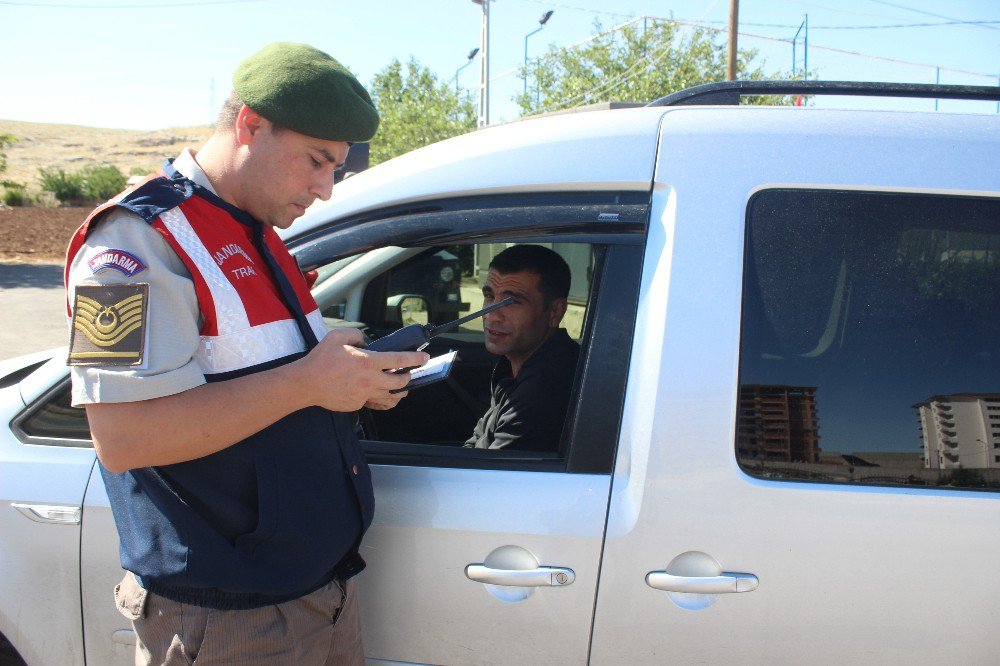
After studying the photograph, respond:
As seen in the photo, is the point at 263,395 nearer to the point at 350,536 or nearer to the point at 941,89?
the point at 350,536

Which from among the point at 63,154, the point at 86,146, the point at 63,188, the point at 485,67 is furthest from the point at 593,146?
the point at 86,146

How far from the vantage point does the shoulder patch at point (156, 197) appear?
1218mm

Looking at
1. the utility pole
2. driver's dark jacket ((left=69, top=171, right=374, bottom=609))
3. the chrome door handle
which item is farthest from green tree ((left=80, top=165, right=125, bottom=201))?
driver's dark jacket ((left=69, top=171, right=374, bottom=609))

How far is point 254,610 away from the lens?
1.36m

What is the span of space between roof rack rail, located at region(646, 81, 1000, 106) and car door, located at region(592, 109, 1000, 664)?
27cm

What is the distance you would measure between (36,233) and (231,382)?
2364 centimetres

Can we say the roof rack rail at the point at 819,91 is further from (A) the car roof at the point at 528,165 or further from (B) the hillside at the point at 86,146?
(B) the hillside at the point at 86,146

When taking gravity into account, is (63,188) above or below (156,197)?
above

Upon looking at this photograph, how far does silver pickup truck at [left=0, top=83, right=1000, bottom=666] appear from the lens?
57.2 inches

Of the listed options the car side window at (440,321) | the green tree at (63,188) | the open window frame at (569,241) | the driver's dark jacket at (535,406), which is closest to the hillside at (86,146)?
the green tree at (63,188)

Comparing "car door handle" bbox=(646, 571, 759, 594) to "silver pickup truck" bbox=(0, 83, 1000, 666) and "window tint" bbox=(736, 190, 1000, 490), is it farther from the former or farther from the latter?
"window tint" bbox=(736, 190, 1000, 490)

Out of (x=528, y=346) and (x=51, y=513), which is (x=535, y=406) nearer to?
(x=528, y=346)

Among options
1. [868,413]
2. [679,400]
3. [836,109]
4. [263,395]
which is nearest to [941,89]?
[836,109]

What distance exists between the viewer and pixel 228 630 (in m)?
1.34
